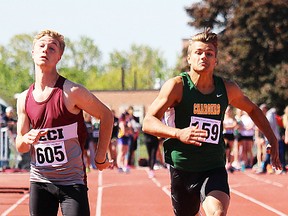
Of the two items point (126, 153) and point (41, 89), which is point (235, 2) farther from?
point (41, 89)

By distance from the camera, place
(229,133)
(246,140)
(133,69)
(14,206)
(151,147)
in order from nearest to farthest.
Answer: (14,206)
(151,147)
(229,133)
(246,140)
(133,69)

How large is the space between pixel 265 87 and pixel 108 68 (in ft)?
275

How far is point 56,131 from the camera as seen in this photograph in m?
6.93

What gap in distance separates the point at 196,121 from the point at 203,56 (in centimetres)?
53

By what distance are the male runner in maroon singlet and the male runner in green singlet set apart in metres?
0.72

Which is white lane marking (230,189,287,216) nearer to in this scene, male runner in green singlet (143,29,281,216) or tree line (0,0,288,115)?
male runner in green singlet (143,29,281,216)

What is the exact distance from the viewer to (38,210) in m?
6.94

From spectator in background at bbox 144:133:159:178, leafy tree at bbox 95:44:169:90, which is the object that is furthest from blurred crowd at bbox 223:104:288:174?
leafy tree at bbox 95:44:169:90

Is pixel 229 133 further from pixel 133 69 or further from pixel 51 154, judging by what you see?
pixel 133 69

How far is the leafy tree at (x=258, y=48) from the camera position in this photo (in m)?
42.2

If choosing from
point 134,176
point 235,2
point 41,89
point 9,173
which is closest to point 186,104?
point 41,89

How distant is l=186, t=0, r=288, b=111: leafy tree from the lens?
139ft

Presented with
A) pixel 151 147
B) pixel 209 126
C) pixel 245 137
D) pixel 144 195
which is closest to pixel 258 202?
pixel 144 195

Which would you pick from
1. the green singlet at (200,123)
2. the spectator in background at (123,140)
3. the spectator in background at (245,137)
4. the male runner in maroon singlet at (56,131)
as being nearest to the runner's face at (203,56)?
the green singlet at (200,123)
